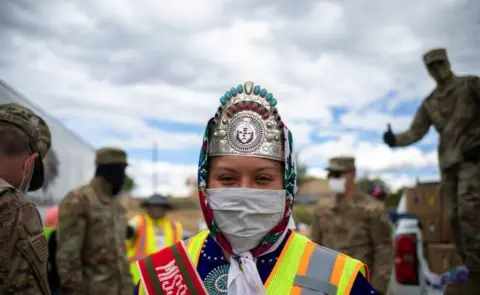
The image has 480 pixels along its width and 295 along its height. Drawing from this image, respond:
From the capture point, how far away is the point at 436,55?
4867 mm

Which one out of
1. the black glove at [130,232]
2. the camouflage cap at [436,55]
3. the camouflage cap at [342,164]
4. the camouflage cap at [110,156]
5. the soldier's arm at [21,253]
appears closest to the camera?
the soldier's arm at [21,253]

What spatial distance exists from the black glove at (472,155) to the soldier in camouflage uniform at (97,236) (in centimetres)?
382

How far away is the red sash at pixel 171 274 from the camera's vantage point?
1950mm

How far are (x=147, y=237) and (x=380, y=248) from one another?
15.7ft

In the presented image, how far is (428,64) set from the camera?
4.98 metres

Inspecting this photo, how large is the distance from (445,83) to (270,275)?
3749 mm

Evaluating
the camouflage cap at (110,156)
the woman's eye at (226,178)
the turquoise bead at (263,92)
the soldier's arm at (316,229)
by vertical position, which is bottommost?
the soldier's arm at (316,229)

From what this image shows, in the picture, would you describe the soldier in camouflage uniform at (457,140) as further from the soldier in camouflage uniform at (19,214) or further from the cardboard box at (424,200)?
the soldier in camouflage uniform at (19,214)

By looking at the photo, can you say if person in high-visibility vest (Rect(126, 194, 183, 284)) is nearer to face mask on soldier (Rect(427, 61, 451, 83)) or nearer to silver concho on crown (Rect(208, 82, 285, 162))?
face mask on soldier (Rect(427, 61, 451, 83))

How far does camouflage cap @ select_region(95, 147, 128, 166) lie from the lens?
5.84 meters

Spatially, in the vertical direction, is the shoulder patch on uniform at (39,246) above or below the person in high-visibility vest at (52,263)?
above

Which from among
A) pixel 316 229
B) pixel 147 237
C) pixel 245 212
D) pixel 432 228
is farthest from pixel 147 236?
pixel 245 212

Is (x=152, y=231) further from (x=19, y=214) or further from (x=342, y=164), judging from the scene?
(x=19, y=214)

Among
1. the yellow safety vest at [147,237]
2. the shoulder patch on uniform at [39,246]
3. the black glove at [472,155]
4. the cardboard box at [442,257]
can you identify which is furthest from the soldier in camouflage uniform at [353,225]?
the shoulder patch on uniform at [39,246]
